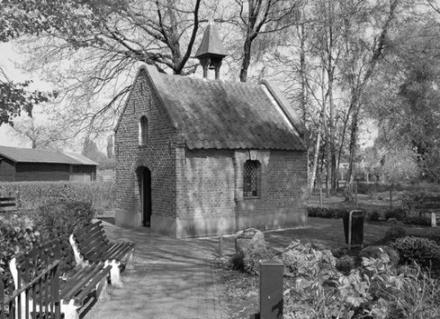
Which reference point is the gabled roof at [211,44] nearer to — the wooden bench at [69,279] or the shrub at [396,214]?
the shrub at [396,214]

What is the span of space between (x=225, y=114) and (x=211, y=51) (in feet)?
10.2

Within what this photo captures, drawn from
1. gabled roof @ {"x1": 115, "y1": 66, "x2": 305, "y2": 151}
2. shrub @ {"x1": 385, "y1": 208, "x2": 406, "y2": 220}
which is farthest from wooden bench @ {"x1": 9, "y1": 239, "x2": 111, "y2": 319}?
shrub @ {"x1": 385, "y1": 208, "x2": 406, "y2": 220}

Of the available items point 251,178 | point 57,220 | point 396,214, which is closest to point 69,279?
point 57,220

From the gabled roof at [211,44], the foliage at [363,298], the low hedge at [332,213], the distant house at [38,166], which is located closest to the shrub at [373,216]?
the low hedge at [332,213]

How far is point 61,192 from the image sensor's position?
94.5ft

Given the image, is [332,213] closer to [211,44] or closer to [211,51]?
[211,51]

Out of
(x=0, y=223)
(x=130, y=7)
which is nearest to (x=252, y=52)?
(x=130, y=7)

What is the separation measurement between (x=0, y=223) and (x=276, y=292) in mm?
5638

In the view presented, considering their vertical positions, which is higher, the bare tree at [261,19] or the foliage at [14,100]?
the bare tree at [261,19]

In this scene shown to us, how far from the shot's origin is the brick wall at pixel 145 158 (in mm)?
16672

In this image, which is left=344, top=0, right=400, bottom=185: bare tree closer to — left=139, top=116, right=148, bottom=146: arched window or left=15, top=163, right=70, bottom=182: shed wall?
left=139, top=116, right=148, bottom=146: arched window

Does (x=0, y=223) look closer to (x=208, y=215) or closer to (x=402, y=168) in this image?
(x=208, y=215)

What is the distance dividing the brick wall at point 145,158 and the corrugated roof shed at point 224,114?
0.58 meters

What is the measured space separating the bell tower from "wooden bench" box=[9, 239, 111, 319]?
494 inches
